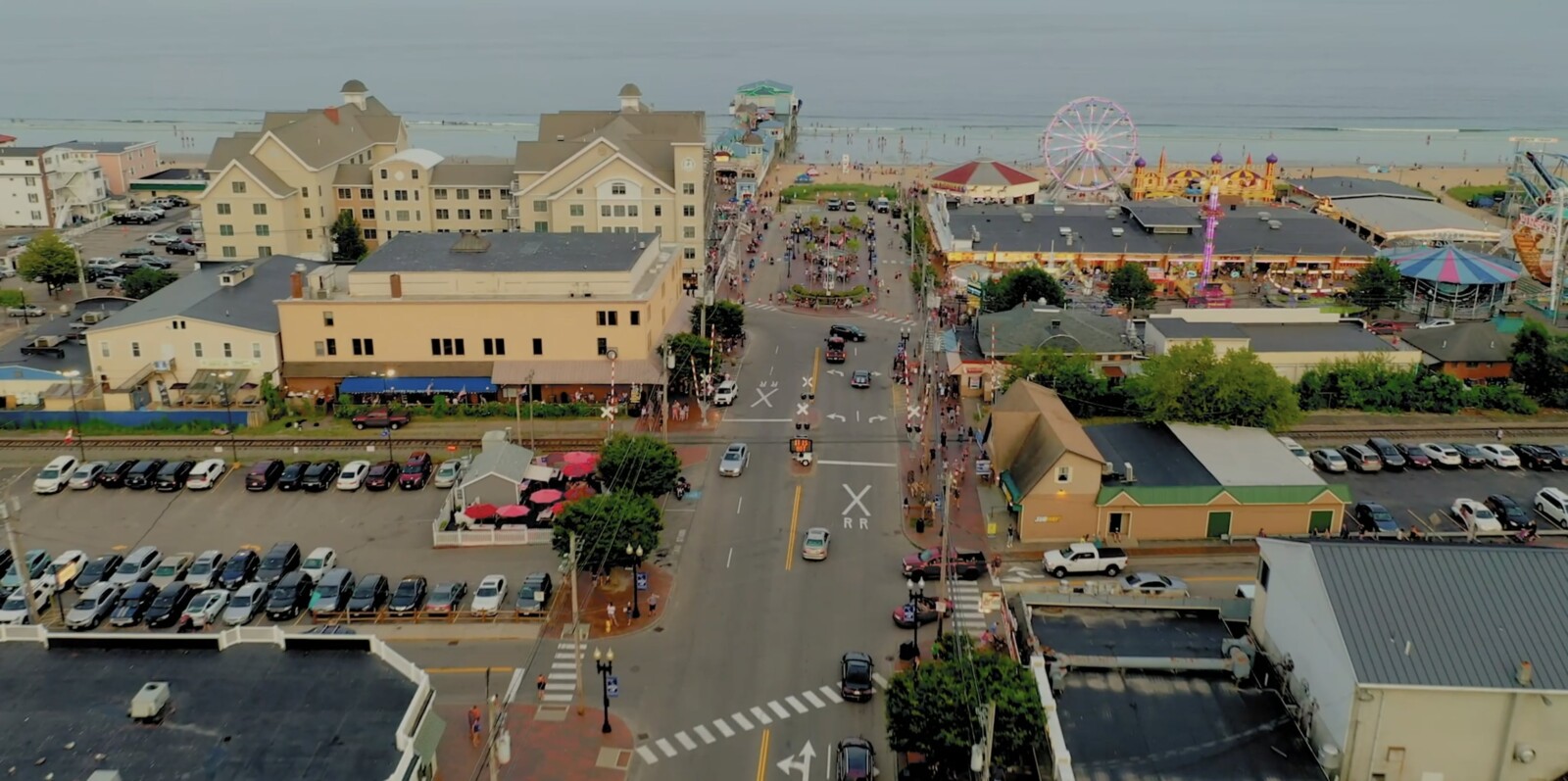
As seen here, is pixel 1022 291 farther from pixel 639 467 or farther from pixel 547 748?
pixel 547 748

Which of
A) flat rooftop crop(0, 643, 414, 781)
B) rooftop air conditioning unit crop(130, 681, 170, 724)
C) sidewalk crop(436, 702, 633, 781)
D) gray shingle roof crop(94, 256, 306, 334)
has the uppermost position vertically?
gray shingle roof crop(94, 256, 306, 334)

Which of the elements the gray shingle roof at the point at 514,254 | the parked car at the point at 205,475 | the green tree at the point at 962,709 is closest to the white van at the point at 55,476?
the parked car at the point at 205,475

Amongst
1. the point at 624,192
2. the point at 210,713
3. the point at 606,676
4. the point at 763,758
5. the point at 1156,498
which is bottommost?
the point at 763,758

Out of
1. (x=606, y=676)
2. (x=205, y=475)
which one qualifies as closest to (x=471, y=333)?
(x=205, y=475)

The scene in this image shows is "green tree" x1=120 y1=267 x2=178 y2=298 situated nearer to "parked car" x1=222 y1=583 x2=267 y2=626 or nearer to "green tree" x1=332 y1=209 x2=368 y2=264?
"green tree" x1=332 y1=209 x2=368 y2=264

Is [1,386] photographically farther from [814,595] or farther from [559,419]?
[814,595]

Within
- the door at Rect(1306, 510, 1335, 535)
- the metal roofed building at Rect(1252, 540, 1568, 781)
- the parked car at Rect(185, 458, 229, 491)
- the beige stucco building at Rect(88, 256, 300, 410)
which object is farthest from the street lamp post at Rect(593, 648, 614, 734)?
the beige stucco building at Rect(88, 256, 300, 410)
